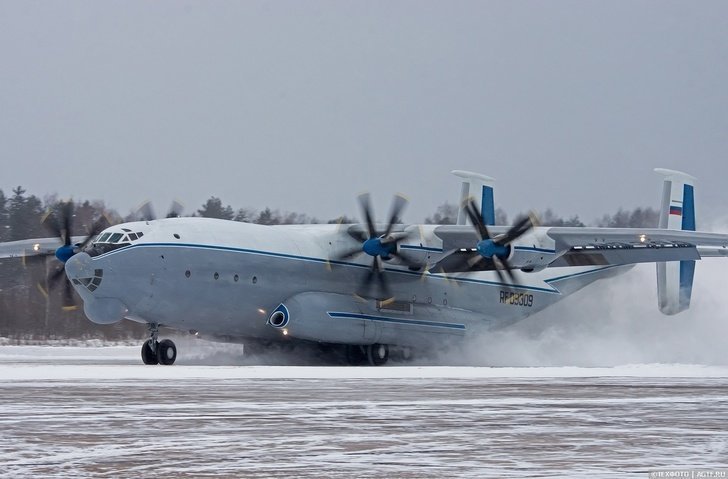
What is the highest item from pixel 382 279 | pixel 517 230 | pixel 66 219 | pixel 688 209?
pixel 688 209

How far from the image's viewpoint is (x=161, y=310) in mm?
24562

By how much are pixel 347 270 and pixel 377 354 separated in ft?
8.55

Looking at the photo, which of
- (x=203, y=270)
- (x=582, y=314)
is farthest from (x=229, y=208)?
(x=203, y=270)

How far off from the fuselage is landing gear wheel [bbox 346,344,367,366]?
114 centimetres

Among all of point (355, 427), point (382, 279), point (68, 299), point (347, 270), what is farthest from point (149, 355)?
point (355, 427)

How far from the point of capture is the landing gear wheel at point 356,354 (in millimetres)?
28609

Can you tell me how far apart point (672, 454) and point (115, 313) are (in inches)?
703

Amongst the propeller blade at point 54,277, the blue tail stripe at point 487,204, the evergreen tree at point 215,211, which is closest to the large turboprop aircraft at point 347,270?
the propeller blade at point 54,277

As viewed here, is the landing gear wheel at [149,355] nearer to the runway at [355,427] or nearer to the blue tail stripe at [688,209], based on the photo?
the runway at [355,427]

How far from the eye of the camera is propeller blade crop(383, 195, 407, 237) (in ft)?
84.9

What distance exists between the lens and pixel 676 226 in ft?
100

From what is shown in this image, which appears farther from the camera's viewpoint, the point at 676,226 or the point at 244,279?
the point at 676,226

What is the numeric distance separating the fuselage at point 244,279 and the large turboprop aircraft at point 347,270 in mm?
31

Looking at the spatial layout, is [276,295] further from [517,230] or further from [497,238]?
[517,230]
